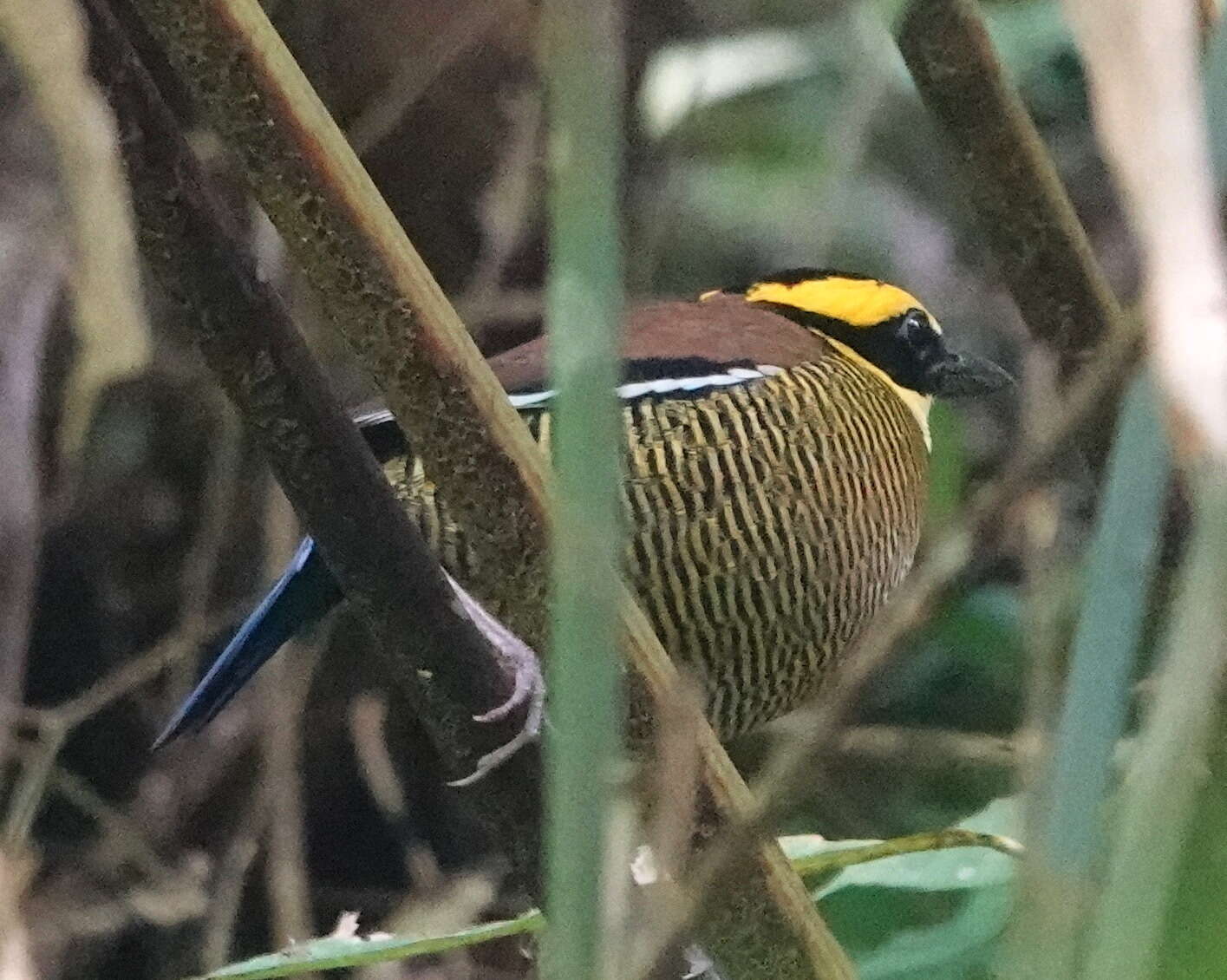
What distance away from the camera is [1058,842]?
24 centimetres

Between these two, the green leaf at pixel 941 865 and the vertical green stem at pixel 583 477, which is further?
the green leaf at pixel 941 865

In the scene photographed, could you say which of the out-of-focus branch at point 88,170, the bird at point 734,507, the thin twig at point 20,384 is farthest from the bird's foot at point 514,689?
the thin twig at point 20,384

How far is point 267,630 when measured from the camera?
107 centimetres

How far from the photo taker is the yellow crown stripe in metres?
1.38

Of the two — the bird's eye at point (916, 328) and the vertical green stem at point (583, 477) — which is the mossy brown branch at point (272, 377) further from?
the bird's eye at point (916, 328)

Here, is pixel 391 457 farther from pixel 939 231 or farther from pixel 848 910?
pixel 939 231

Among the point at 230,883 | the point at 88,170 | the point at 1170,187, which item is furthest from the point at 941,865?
the point at 230,883

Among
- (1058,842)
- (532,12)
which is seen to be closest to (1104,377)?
(1058,842)

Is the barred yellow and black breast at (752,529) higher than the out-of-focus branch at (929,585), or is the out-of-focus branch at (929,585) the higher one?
the out-of-focus branch at (929,585)

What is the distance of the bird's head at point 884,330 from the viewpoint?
1.38 meters

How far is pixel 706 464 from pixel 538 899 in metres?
0.44

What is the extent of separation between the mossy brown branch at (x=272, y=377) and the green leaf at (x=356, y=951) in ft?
0.34

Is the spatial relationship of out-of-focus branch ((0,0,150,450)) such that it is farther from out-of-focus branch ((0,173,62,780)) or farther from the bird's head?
the bird's head

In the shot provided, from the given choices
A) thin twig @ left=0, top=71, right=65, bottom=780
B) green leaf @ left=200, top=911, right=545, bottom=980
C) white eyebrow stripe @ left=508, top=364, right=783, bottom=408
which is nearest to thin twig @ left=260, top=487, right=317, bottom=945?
thin twig @ left=0, top=71, right=65, bottom=780
